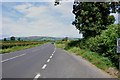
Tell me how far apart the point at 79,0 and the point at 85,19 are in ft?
10.9

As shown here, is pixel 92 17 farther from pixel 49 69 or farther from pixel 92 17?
pixel 49 69

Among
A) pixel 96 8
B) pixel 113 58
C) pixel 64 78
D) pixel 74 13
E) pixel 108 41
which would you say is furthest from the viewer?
pixel 74 13

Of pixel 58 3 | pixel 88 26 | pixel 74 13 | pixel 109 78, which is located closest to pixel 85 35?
pixel 88 26

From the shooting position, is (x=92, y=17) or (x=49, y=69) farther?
(x=92, y=17)

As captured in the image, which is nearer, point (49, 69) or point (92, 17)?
point (49, 69)

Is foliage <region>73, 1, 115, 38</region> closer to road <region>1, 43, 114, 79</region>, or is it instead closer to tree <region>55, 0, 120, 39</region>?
tree <region>55, 0, 120, 39</region>

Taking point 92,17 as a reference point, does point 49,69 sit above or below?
below

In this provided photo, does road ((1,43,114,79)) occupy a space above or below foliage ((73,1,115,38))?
below

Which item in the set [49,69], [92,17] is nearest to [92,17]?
[92,17]

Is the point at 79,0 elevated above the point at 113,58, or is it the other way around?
the point at 79,0

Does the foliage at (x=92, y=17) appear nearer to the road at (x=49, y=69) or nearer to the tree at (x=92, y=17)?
the tree at (x=92, y=17)

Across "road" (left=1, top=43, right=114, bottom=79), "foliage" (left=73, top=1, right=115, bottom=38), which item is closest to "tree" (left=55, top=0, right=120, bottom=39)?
"foliage" (left=73, top=1, right=115, bottom=38)

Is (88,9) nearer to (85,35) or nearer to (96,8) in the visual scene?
(96,8)

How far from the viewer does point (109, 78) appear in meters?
11.5
